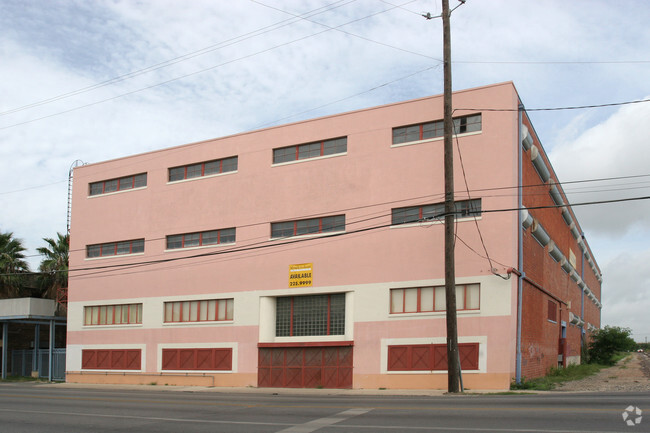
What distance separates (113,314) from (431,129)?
20.7m

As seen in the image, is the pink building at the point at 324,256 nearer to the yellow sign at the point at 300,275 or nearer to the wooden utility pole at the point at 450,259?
the yellow sign at the point at 300,275

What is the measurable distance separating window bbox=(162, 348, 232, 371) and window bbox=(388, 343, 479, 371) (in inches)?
351

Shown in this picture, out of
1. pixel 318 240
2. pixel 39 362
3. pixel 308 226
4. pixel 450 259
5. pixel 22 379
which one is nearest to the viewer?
pixel 450 259

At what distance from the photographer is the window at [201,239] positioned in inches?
1318

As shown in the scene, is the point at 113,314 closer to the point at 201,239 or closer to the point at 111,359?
the point at 111,359

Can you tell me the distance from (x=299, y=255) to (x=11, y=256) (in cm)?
2427

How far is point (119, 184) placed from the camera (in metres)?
38.4

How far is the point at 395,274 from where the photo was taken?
91.9ft

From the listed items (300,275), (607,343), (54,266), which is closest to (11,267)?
(54,266)

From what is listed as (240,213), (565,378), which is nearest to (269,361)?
(240,213)

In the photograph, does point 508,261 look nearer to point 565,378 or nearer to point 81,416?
point 565,378

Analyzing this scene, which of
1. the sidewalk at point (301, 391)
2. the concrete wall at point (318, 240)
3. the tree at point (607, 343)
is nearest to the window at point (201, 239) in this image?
the concrete wall at point (318, 240)

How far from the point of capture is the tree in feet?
167

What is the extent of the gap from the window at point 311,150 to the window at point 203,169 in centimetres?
289
